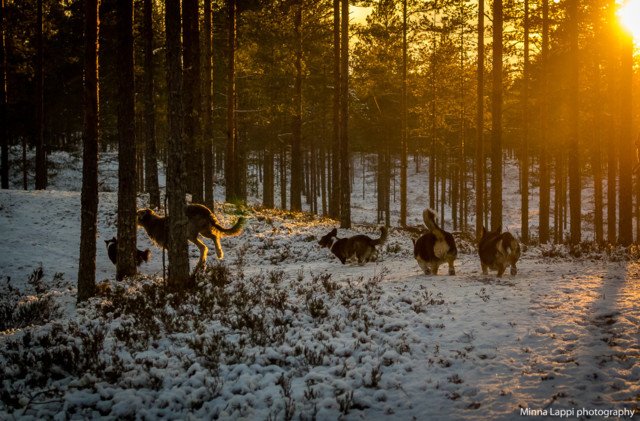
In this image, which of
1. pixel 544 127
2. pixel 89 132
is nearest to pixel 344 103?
pixel 544 127

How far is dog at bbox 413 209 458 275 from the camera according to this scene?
9.98 m

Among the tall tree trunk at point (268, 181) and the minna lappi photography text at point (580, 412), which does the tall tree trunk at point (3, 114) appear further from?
the minna lappi photography text at point (580, 412)

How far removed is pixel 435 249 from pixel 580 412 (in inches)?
249

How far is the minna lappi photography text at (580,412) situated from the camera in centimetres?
384

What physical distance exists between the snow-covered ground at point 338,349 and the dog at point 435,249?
0.39 metres

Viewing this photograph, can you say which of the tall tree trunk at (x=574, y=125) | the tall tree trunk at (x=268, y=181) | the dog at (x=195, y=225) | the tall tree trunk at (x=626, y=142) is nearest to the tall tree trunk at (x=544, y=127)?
the tall tree trunk at (x=626, y=142)

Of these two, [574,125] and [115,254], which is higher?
[574,125]

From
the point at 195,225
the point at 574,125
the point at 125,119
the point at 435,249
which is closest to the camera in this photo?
the point at 435,249

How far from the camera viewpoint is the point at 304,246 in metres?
16.2

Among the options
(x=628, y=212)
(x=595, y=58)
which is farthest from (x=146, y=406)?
(x=595, y=58)

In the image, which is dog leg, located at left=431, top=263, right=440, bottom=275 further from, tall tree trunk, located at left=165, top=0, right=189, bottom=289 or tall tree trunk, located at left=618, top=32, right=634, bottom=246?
tall tree trunk, located at left=618, top=32, right=634, bottom=246

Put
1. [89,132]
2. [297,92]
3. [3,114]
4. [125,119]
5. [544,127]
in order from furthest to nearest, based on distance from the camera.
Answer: [297,92]
[3,114]
[544,127]
[125,119]
[89,132]

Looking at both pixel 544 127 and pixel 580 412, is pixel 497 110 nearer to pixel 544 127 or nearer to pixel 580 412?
pixel 544 127

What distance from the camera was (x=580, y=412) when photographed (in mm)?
3953
